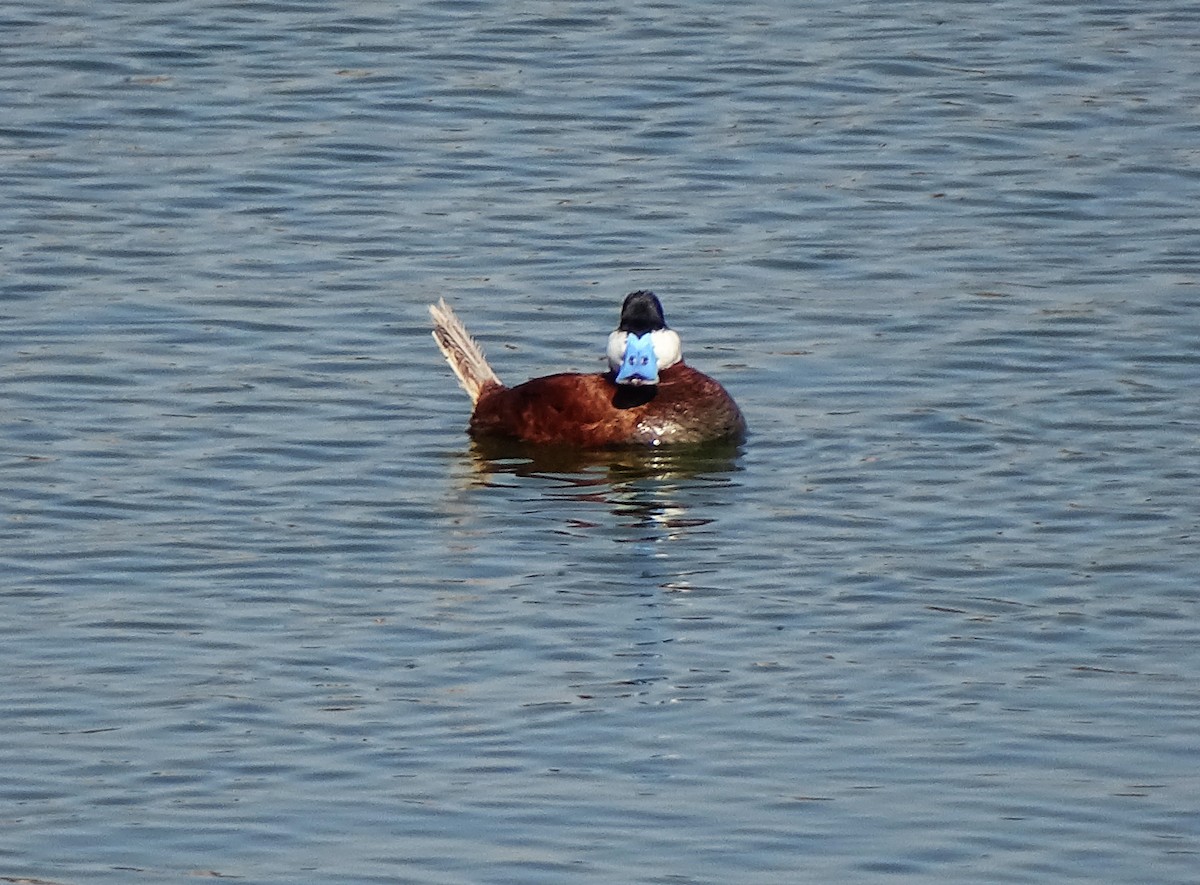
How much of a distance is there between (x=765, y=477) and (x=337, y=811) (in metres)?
4.51

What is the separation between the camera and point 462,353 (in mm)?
13078

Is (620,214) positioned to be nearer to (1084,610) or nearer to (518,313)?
(518,313)

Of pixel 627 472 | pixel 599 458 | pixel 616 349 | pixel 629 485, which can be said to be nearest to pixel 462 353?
pixel 616 349

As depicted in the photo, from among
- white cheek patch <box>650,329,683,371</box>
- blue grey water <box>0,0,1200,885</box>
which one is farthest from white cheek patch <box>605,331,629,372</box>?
blue grey water <box>0,0,1200,885</box>

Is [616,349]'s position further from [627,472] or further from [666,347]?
[627,472]

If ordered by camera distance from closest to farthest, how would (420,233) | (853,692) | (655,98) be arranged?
(853,692) < (420,233) < (655,98)

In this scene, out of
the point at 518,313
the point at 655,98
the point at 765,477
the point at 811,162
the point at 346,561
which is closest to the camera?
the point at 346,561

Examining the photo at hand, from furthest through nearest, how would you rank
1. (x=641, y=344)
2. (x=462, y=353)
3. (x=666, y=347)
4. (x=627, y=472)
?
(x=462, y=353) → (x=666, y=347) → (x=641, y=344) → (x=627, y=472)

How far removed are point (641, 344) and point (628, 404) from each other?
31 centimetres

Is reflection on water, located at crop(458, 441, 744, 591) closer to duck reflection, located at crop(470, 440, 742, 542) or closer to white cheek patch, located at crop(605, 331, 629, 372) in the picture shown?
duck reflection, located at crop(470, 440, 742, 542)

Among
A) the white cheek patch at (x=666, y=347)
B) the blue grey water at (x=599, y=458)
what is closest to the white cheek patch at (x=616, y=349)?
the white cheek patch at (x=666, y=347)

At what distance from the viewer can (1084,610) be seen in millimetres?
9625

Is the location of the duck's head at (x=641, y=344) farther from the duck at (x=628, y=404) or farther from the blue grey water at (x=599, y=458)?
the blue grey water at (x=599, y=458)

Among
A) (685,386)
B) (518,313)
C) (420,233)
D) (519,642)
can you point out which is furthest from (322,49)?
(519,642)
